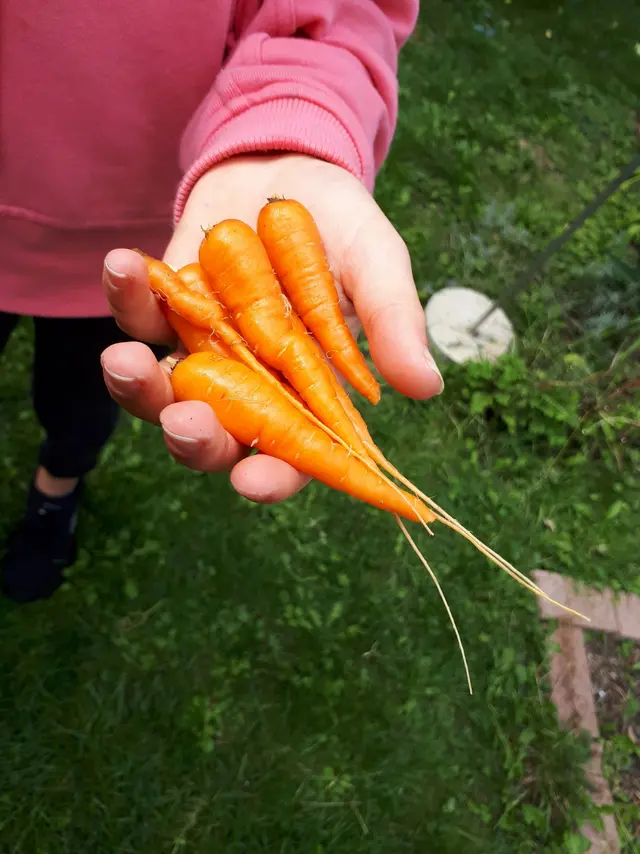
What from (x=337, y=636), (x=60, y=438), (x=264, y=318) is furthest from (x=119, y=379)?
(x=337, y=636)

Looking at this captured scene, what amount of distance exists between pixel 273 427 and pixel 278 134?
635 mm

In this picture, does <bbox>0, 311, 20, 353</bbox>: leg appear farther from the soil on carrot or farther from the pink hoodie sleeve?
the soil on carrot

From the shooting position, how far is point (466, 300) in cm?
369

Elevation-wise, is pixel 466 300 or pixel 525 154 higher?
pixel 525 154

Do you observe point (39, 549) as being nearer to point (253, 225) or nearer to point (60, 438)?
point (60, 438)

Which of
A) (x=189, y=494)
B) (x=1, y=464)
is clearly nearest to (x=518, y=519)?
(x=189, y=494)

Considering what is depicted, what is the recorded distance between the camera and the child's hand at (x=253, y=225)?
116cm

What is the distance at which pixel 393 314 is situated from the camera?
1.18 meters

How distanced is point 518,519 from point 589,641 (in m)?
0.62

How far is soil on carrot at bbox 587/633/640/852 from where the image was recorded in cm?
259

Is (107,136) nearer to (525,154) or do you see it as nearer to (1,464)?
(1,464)

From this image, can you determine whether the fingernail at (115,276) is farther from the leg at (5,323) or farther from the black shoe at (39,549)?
the black shoe at (39,549)

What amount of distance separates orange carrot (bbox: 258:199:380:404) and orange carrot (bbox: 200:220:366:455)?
0.04m

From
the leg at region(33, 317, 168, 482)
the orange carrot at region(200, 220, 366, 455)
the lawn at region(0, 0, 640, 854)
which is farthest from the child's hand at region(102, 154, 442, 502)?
the lawn at region(0, 0, 640, 854)
